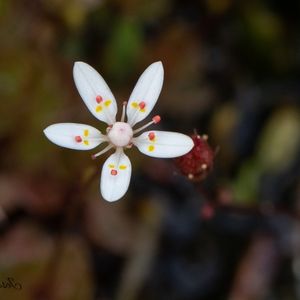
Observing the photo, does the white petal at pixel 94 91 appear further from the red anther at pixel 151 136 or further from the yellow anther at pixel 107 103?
the red anther at pixel 151 136

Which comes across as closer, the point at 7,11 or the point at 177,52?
the point at 7,11

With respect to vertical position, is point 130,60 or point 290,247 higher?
point 130,60

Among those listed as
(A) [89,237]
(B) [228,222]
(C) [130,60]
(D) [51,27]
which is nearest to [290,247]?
(B) [228,222]

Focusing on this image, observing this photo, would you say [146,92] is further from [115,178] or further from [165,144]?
[115,178]

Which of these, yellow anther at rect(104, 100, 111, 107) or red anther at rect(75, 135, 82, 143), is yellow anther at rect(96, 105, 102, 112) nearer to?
→ yellow anther at rect(104, 100, 111, 107)

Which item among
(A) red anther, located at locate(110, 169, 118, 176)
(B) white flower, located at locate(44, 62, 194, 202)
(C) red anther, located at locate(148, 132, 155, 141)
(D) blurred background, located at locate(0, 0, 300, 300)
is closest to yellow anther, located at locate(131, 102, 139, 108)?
(B) white flower, located at locate(44, 62, 194, 202)

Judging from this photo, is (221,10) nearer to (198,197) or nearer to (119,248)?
(198,197)

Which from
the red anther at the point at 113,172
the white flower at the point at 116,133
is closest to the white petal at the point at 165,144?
the white flower at the point at 116,133
